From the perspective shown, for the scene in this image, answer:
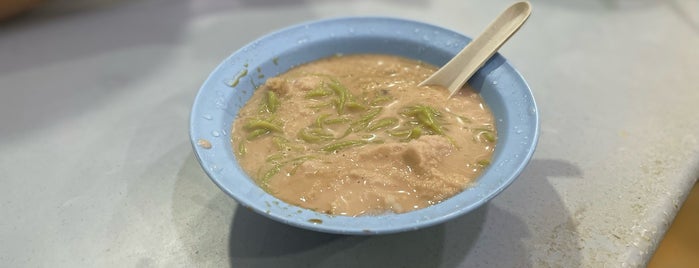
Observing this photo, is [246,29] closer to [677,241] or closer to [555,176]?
[555,176]

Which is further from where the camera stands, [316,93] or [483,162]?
[316,93]

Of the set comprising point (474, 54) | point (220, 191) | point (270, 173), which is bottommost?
point (220, 191)

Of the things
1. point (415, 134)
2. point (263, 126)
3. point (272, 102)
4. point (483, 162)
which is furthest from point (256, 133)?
point (483, 162)

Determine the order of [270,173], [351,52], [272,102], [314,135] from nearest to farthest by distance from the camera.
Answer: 1. [270,173]
2. [314,135]
3. [272,102]
4. [351,52]

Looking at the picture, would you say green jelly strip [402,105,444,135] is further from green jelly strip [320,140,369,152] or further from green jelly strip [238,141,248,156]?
green jelly strip [238,141,248,156]

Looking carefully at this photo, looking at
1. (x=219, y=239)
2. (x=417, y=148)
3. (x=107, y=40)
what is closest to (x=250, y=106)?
(x=219, y=239)

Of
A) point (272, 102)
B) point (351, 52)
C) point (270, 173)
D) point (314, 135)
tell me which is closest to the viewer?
point (270, 173)

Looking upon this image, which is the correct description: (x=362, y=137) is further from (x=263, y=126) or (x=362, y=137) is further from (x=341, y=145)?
(x=263, y=126)
